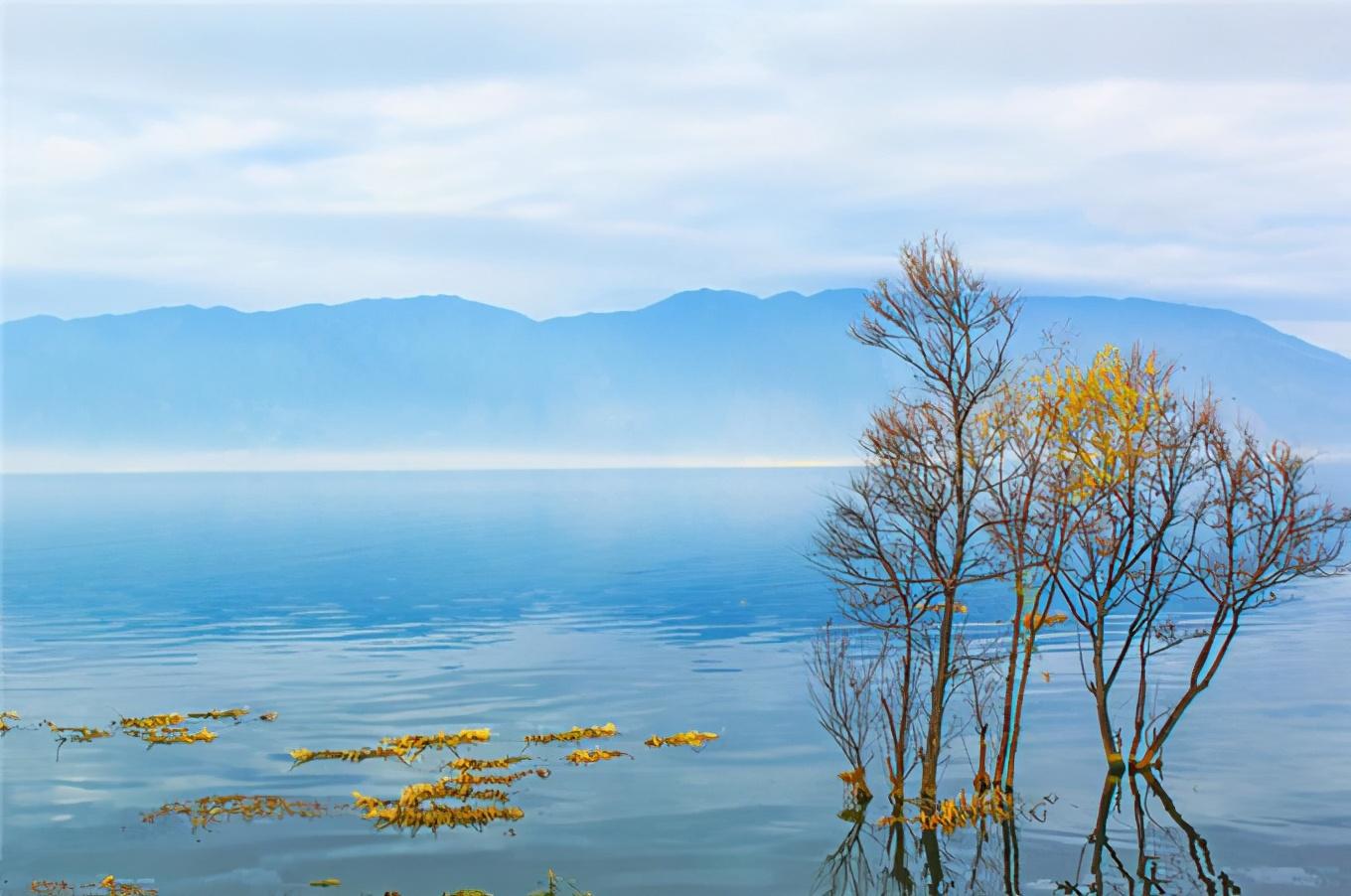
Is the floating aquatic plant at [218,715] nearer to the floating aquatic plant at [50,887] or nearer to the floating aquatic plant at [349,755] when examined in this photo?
the floating aquatic plant at [349,755]

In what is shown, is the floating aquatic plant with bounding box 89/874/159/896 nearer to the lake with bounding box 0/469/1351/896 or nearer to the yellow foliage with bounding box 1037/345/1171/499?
the lake with bounding box 0/469/1351/896

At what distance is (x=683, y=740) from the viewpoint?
117ft

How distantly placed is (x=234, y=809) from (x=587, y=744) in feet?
32.6

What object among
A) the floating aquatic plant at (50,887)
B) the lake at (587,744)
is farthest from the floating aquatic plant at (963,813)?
the floating aquatic plant at (50,887)

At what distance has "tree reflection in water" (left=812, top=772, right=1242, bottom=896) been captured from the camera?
77.3 ft

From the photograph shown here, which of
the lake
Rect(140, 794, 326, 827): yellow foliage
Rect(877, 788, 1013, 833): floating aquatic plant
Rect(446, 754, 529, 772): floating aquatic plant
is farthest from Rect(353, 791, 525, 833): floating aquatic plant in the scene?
Rect(877, 788, 1013, 833): floating aquatic plant

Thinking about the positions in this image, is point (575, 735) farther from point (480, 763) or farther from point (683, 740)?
point (480, 763)

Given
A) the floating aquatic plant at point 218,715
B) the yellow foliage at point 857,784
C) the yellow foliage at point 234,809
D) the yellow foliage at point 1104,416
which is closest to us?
the yellow foliage at point 1104,416

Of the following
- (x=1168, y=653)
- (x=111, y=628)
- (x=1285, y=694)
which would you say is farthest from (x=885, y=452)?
(x=111, y=628)

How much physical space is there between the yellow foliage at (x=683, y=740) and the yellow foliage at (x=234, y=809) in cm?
998

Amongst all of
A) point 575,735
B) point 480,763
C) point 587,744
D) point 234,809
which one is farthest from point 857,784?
point 234,809

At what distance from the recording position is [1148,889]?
918 inches

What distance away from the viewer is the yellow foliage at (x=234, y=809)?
89.0 ft

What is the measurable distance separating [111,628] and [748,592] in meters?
35.5
